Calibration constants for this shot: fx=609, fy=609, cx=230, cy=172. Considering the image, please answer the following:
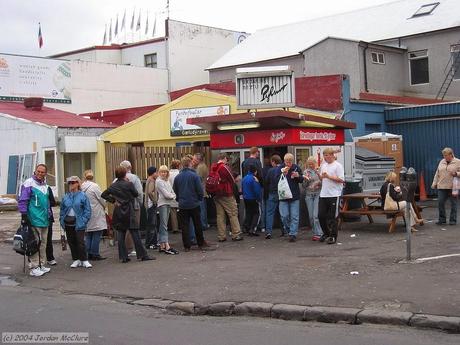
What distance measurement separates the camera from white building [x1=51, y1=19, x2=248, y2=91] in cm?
4050

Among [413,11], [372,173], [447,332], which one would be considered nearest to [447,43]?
[413,11]

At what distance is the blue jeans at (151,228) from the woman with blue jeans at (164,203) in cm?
40

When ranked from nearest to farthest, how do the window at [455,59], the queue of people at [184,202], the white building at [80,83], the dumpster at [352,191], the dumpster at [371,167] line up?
the queue of people at [184,202], the dumpster at [352,191], the dumpster at [371,167], the window at [455,59], the white building at [80,83]

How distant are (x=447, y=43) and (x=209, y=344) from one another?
2632cm

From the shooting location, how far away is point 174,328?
22.4 ft

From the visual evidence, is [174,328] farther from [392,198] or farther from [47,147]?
[47,147]

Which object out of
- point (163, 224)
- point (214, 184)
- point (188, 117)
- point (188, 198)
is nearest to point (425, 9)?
point (188, 117)

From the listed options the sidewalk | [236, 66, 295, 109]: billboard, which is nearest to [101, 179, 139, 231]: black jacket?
the sidewalk

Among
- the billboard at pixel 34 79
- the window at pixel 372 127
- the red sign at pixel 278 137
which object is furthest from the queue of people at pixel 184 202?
the billboard at pixel 34 79

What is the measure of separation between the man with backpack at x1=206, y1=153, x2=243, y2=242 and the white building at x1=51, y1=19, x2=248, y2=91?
93.1 ft

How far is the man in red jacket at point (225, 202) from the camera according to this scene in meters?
12.6

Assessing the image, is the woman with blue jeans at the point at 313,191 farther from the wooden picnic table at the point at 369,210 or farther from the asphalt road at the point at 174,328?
the asphalt road at the point at 174,328

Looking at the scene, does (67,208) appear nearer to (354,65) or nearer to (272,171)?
(272,171)

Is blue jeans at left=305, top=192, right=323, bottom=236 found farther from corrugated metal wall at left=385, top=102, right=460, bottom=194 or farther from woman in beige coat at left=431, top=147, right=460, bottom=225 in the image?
corrugated metal wall at left=385, top=102, right=460, bottom=194
